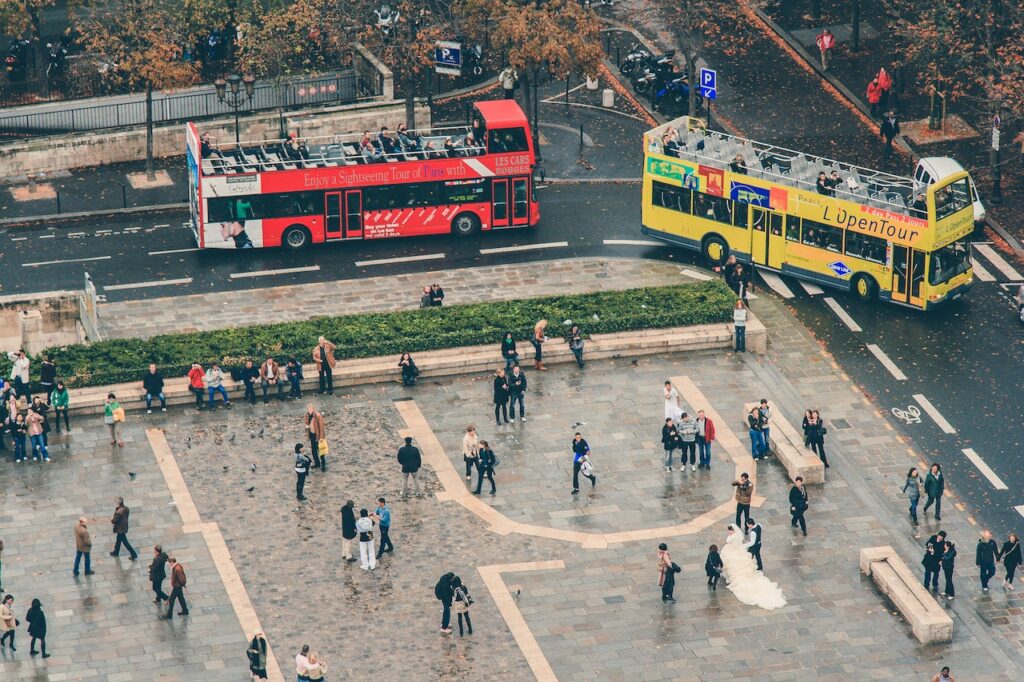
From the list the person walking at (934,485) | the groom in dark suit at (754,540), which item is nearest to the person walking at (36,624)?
the groom in dark suit at (754,540)

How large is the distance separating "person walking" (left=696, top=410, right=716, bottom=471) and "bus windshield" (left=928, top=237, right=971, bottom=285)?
12090mm

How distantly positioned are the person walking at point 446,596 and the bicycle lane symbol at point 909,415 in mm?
16803

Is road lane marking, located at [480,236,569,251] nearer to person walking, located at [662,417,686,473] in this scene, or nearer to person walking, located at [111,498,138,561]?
person walking, located at [662,417,686,473]

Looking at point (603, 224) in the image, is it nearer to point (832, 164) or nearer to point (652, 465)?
point (832, 164)

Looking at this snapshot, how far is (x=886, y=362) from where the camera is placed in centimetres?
6431

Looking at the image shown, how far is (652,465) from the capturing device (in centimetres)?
5778

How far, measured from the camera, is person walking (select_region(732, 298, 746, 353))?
63.6 metres

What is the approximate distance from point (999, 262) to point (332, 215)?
22.4 meters

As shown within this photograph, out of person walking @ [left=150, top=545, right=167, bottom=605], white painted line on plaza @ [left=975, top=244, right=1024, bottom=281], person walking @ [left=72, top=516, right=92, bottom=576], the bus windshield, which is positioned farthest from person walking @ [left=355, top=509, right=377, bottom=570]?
white painted line on plaza @ [left=975, top=244, right=1024, bottom=281]

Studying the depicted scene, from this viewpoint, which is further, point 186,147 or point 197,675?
point 186,147

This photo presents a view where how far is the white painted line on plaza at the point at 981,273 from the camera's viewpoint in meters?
69.4

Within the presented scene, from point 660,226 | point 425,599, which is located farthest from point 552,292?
point 425,599

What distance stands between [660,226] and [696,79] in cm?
1404

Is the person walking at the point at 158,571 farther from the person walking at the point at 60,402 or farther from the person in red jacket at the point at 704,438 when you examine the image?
the person in red jacket at the point at 704,438
